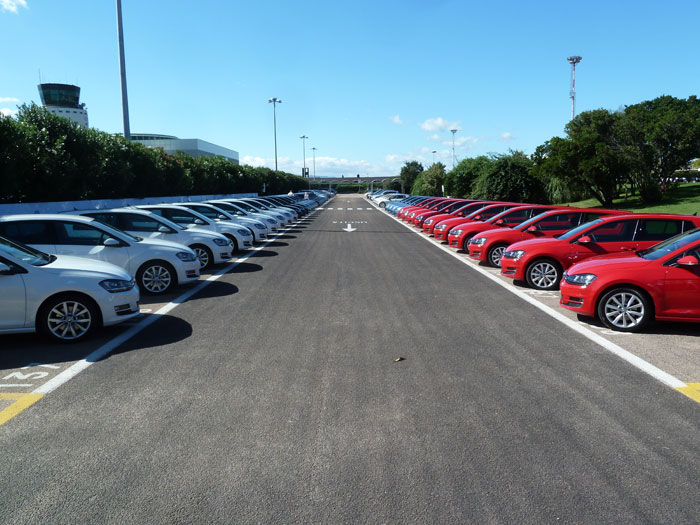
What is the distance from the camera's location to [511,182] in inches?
1439

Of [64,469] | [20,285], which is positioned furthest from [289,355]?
[20,285]

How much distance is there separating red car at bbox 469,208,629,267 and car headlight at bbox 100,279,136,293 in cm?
913

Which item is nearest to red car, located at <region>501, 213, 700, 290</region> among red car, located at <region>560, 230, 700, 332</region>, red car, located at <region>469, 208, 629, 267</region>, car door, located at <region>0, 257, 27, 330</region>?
red car, located at <region>469, 208, 629, 267</region>

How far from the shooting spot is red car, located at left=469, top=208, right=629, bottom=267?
11.6 metres

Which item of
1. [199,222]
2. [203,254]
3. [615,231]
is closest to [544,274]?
[615,231]

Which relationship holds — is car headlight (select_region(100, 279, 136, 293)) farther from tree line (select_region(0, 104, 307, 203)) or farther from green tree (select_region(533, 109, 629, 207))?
green tree (select_region(533, 109, 629, 207))

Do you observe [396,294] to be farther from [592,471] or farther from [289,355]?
[592,471]

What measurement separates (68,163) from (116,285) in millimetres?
15536

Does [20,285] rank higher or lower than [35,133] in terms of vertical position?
lower

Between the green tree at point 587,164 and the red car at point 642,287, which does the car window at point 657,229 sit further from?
the green tree at point 587,164

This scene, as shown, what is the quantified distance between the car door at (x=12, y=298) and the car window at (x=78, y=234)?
2.71 m

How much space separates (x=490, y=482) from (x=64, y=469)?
2.99 metres

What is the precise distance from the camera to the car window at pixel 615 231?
31.3 feet

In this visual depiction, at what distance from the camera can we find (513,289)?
1046 centimetres
